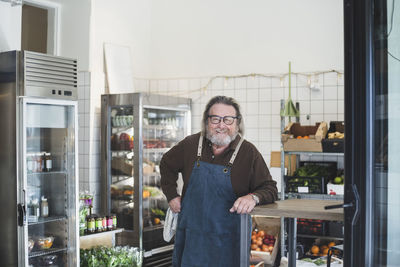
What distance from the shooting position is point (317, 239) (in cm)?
559

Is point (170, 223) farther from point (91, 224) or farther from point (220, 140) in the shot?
point (91, 224)

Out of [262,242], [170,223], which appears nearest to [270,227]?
[262,242]

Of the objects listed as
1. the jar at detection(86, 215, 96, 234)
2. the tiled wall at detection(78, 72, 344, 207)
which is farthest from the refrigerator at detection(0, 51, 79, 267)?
the tiled wall at detection(78, 72, 344, 207)

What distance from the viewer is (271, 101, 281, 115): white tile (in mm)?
6309

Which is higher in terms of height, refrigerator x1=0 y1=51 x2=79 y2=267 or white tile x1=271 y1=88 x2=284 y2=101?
white tile x1=271 y1=88 x2=284 y2=101

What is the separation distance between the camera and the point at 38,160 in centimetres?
429

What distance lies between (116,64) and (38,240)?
2.85m

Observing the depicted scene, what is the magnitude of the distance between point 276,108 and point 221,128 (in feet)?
11.0

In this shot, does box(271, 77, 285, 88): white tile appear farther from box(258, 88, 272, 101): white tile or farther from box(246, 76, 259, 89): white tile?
box(246, 76, 259, 89): white tile

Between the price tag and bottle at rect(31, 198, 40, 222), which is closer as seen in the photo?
bottle at rect(31, 198, 40, 222)

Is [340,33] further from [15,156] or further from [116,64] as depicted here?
[15,156]

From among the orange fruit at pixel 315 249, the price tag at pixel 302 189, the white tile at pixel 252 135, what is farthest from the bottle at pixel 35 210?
the white tile at pixel 252 135

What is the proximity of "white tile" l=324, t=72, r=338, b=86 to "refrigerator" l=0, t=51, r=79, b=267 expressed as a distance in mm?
3120

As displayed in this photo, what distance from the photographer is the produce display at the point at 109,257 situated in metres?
4.69
